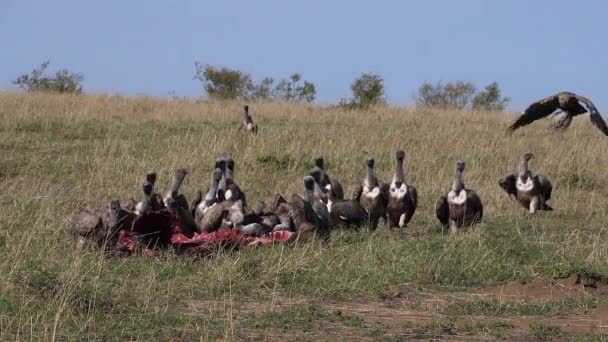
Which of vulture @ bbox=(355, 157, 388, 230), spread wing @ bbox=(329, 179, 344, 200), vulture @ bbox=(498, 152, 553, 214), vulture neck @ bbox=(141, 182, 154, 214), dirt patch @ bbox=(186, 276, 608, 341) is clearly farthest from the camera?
vulture @ bbox=(498, 152, 553, 214)

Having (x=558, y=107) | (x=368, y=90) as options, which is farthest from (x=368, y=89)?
(x=558, y=107)

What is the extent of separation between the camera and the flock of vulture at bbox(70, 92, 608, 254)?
25.7 feet

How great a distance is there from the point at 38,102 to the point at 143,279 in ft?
37.5

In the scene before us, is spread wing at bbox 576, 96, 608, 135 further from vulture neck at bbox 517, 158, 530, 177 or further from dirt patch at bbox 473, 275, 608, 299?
dirt patch at bbox 473, 275, 608, 299

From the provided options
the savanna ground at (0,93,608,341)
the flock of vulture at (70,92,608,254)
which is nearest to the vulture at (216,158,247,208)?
the flock of vulture at (70,92,608,254)

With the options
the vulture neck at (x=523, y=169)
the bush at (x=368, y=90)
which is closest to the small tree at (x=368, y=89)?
the bush at (x=368, y=90)

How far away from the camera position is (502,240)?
320 inches

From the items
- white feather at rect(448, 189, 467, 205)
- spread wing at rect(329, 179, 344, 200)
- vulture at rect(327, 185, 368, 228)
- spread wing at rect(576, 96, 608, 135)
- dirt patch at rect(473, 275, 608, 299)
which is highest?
spread wing at rect(576, 96, 608, 135)

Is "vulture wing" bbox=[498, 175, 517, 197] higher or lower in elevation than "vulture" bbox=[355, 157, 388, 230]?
higher

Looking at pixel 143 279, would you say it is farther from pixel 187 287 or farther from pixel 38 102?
pixel 38 102

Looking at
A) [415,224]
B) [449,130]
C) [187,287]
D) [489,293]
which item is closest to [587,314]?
[489,293]

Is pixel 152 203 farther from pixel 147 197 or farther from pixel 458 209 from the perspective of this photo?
pixel 458 209

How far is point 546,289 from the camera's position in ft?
23.4

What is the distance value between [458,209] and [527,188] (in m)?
1.55
